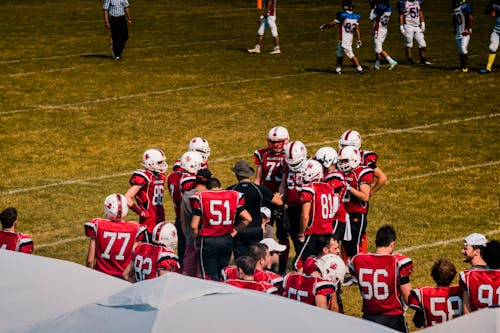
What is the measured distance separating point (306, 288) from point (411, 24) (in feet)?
54.7

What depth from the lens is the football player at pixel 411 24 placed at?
23828 mm

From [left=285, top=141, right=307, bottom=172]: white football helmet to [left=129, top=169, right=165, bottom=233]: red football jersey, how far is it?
1.51 meters

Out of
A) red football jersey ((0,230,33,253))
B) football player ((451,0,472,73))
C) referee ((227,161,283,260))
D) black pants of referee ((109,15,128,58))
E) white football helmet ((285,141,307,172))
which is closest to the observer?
red football jersey ((0,230,33,253))

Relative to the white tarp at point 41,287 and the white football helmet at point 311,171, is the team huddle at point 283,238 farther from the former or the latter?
the white tarp at point 41,287

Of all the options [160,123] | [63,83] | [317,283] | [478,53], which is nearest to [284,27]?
[478,53]

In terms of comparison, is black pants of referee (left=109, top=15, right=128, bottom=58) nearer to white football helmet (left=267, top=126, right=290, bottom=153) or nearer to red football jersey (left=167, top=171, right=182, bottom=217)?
white football helmet (left=267, top=126, right=290, bottom=153)

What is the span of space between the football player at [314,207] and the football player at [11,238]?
286 centimetres

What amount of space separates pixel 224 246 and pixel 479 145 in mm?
8383

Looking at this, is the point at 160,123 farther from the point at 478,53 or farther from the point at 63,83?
the point at 478,53

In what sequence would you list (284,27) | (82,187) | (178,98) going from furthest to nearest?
(284,27), (178,98), (82,187)

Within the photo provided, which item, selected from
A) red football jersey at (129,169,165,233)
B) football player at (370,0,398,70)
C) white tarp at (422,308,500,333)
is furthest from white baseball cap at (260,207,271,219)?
football player at (370,0,398,70)

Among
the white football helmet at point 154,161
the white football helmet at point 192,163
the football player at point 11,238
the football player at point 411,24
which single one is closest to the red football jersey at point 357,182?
the white football helmet at point 192,163

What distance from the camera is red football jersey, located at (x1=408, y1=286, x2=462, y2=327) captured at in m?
7.97

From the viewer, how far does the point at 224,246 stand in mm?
10312
